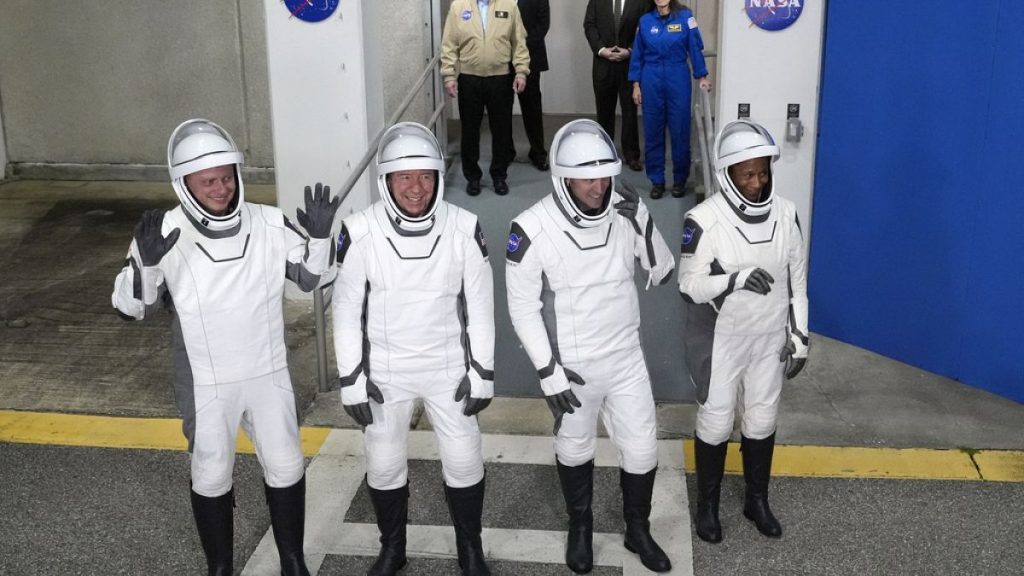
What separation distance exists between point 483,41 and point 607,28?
123 centimetres

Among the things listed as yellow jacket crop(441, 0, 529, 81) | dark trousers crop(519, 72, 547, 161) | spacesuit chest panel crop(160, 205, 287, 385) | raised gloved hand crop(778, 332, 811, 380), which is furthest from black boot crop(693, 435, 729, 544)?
dark trousers crop(519, 72, 547, 161)

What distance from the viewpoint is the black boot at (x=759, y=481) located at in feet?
15.8

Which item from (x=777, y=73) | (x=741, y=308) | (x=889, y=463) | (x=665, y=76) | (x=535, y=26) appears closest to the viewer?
(x=741, y=308)

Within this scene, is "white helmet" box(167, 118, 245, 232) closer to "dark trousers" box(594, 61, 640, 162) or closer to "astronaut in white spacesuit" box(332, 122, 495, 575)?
"astronaut in white spacesuit" box(332, 122, 495, 575)

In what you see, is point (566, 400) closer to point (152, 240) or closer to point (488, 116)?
point (152, 240)

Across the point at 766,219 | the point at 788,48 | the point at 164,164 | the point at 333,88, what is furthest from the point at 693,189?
the point at 164,164

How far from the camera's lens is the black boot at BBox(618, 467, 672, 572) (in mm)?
4547

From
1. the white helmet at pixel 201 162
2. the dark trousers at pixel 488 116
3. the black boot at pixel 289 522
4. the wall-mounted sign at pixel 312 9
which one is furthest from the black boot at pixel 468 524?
the wall-mounted sign at pixel 312 9

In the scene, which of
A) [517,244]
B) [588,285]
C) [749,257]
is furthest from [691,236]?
[517,244]

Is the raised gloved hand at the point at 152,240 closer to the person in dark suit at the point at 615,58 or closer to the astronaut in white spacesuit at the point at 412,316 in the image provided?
the astronaut in white spacesuit at the point at 412,316

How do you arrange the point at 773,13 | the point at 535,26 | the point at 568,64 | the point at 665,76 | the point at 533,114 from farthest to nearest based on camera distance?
1. the point at 568,64
2. the point at 535,26
3. the point at 533,114
4. the point at 665,76
5. the point at 773,13

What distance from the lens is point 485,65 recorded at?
24.8 ft

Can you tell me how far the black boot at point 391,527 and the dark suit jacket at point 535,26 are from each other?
466 cm

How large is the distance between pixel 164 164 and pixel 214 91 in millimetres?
1003
